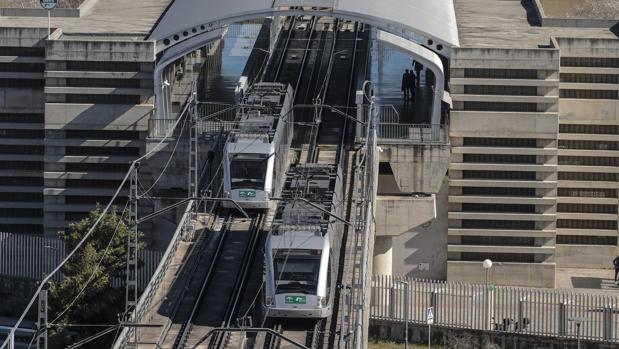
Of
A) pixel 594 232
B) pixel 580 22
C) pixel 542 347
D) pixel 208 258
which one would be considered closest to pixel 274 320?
pixel 208 258

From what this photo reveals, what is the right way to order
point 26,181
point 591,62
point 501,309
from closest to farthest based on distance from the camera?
point 501,309 → point 591,62 → point 26,181

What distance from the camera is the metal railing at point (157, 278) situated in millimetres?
61681

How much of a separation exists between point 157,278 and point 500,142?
24.8 metres

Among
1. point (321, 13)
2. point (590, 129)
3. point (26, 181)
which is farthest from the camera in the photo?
point (26, 181)

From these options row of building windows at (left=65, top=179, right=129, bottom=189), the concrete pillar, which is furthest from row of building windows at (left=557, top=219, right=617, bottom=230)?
row of building windows at (left=65, top=179, right=129, bottom=189)

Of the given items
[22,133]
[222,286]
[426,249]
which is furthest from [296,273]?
[22,133]

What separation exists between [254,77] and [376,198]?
1379cm

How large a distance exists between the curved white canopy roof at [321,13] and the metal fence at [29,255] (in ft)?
37.6

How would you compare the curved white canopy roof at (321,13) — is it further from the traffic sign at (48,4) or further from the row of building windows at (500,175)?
the row of building windows at (500,175)

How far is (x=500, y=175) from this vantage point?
89.9m

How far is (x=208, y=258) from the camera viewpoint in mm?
74562

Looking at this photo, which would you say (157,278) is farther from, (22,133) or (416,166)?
(22,133)

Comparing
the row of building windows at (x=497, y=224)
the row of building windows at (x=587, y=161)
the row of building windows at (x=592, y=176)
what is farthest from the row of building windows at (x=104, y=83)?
the row of building windows at (x=592, y=176)

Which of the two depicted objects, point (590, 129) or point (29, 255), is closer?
point (29, 255)
